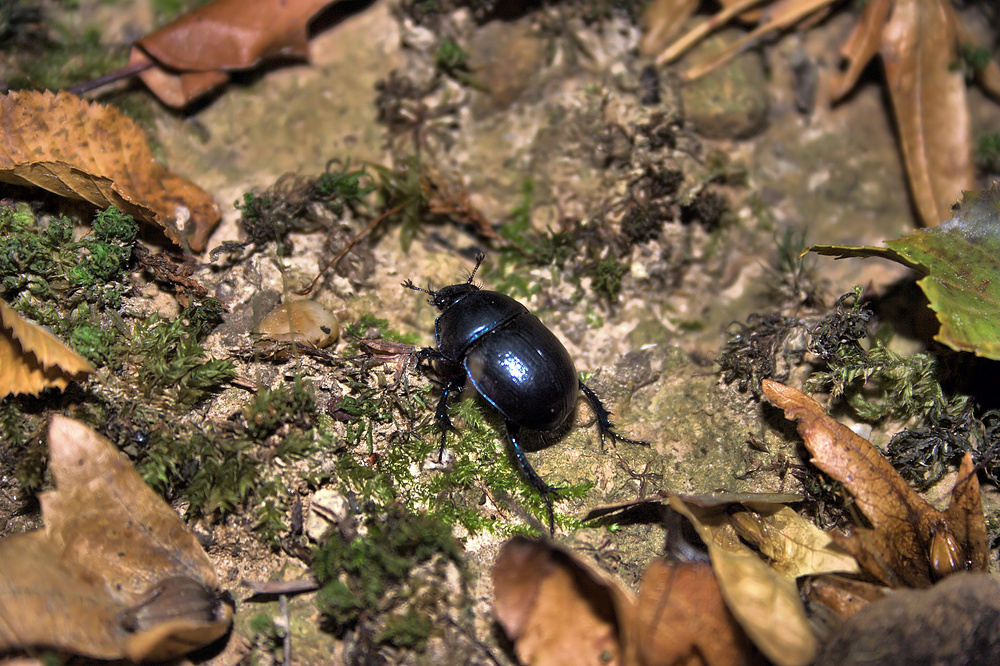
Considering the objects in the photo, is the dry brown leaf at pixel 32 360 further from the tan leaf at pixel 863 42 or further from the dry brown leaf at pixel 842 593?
the tan leaf at pixel 863 42

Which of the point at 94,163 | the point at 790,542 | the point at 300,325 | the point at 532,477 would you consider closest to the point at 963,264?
the point at 790,542

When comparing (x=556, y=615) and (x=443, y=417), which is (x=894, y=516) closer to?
(x=556, y=615)

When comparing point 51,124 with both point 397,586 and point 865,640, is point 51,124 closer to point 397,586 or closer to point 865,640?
point 397,586

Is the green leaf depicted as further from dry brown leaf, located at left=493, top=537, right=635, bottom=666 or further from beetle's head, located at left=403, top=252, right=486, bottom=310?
dry brown leaf, located at left=493, top=537, right=635, bottom=666

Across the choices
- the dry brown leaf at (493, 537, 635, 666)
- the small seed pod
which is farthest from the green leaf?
the small seed pod

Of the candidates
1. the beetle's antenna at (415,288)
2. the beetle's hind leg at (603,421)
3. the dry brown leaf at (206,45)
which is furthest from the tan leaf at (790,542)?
the dry brown leaf at (206,45)

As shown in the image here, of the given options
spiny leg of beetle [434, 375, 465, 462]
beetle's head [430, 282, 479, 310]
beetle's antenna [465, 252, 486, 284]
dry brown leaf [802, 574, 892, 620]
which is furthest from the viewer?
beetle's antenna [465, 252, 486, 284]
